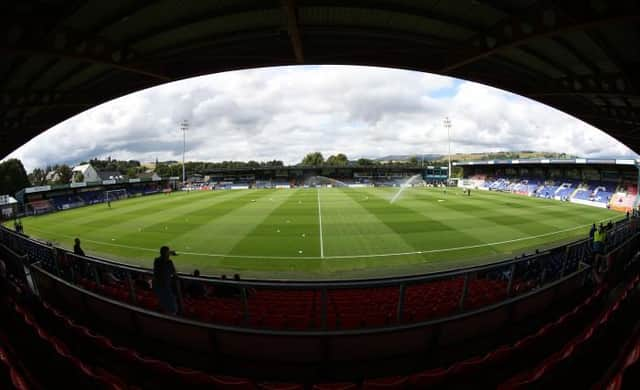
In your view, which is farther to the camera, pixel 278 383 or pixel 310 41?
pixel 310 41

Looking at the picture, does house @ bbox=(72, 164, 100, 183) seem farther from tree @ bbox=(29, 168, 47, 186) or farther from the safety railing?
the safety railing

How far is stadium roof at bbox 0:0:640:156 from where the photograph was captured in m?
5.81

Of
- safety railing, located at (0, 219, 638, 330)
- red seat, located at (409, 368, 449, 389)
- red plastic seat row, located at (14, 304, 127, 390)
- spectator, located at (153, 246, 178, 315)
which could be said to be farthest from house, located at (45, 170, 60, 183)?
red seat, located at (409, 368, 449, 389)

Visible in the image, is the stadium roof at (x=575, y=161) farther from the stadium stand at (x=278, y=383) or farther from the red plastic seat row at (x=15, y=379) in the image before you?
the red plastic seat row at (x=15, y=379)

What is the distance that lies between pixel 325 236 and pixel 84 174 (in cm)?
11954

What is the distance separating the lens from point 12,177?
61781 mm

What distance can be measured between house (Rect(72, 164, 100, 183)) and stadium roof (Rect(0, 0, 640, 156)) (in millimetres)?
115804

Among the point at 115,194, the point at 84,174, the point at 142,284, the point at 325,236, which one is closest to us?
the point at 142,284

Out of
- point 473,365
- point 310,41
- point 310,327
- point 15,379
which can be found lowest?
point 310,327

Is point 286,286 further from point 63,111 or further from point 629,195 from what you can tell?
point 629,195

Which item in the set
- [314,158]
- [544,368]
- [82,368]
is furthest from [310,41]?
[314,158]

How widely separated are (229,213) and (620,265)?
103 feet

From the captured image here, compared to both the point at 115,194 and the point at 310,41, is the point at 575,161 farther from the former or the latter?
the point at 115,194

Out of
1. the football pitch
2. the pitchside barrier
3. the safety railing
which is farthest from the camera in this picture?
the football pitch
